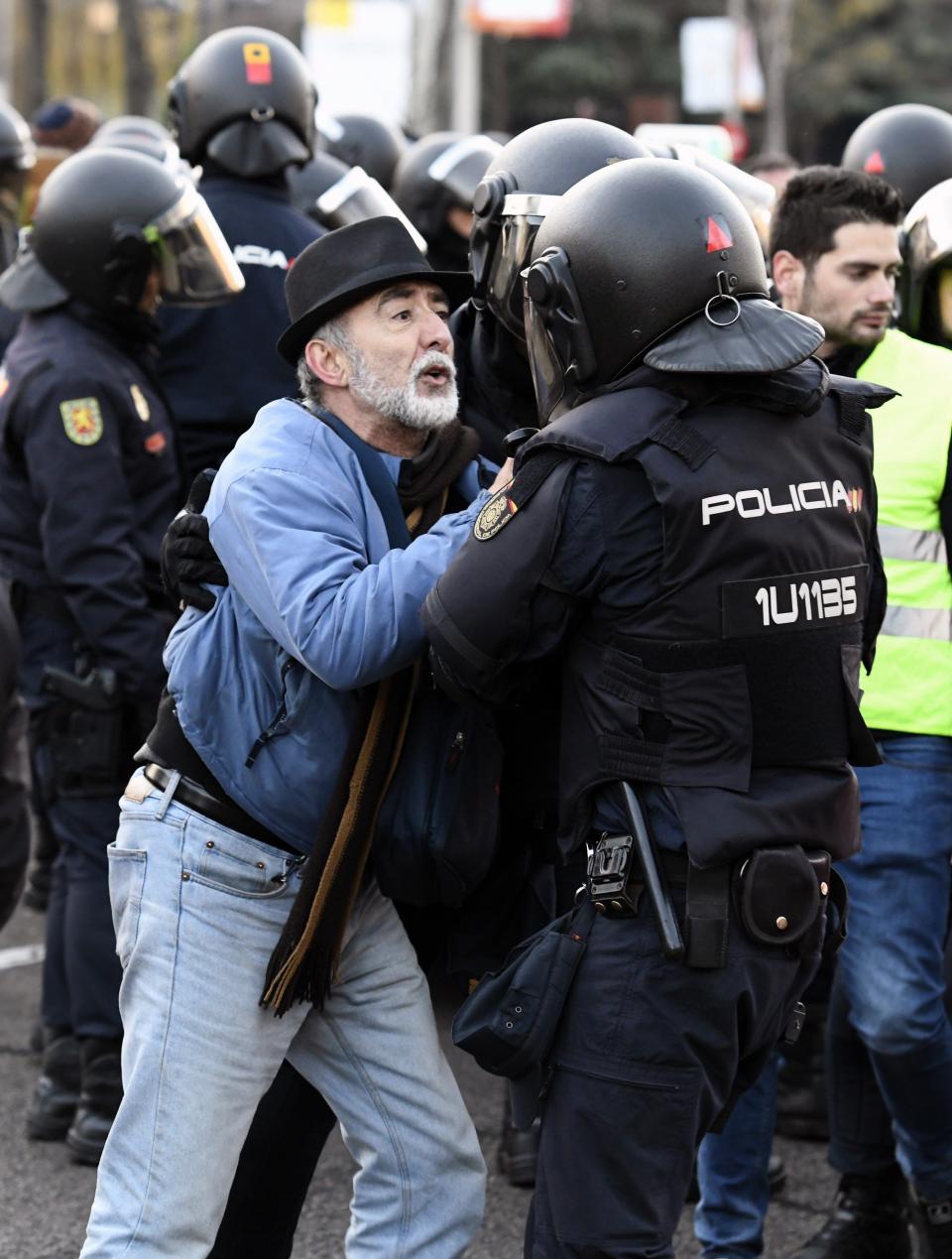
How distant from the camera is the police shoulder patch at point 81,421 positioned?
4.68 metres

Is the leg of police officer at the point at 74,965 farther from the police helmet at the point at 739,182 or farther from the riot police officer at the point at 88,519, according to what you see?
the police helmet at the point at 739,182

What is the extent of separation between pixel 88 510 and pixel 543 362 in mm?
1975

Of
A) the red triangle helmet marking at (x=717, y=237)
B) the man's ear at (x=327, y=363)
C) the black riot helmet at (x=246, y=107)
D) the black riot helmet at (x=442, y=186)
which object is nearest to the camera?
the red triangle helmet marking at (x=717, y=237)

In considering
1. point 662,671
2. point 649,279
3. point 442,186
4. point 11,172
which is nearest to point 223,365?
point 442,186

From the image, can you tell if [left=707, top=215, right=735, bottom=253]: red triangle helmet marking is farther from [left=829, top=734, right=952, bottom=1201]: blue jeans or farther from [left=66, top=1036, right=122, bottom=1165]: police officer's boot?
[left=66, top=1036, right=122, bottom=1165]: police officer's boot

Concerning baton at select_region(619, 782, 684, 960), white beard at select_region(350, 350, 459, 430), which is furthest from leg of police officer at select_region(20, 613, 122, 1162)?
baton at select_region(619, 782, 684, 960)

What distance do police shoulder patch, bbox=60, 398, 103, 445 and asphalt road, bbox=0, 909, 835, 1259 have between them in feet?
5.70

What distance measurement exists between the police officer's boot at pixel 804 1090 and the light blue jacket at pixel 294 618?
2.21m

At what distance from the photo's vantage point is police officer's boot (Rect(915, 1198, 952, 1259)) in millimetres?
3871

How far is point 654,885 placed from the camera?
276 centimetres

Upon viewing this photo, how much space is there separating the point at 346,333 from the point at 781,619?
94 cm

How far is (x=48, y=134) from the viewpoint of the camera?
9.41 meters

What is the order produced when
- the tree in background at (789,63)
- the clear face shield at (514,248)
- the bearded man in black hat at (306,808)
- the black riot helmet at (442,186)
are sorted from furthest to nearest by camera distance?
the tree in background at (789,63) < the black riot helmet at (442,186) < the clear face shield at (514,248) < the bearded man in black hat at (306,808)

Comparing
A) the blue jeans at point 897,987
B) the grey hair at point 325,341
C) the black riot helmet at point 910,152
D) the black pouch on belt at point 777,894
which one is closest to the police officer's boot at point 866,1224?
the blue jeans at point 897,987
